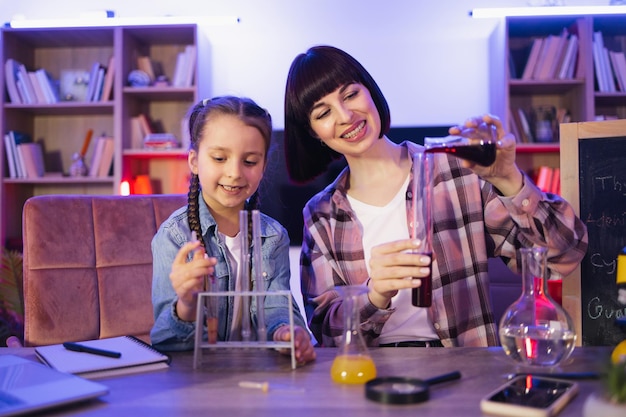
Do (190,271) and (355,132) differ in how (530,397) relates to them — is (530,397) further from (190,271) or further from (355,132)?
(355,132)

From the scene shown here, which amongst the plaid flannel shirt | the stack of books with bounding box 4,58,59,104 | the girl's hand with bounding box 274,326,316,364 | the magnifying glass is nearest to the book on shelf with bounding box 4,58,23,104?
the stack of books with bounding box 4,58,59,104

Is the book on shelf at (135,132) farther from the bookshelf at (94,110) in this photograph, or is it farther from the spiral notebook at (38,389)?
the spiral notebook at (38,389)

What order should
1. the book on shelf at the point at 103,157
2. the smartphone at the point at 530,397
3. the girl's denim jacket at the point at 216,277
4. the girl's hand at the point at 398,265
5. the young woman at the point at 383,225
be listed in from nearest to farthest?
the smartphone at the point at 530,397 → the girl's hand at the point at 398,265 → the girl's denim jacket at the point at 216,277 → the young woman at the point at 383,225 → the book on shelf at the point at 103,157

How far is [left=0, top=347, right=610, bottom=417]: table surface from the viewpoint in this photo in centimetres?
→ 85

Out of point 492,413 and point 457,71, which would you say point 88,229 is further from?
point 457,71

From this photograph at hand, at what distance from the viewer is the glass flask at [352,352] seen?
0.98 meters

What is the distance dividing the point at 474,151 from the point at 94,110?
12.2ft

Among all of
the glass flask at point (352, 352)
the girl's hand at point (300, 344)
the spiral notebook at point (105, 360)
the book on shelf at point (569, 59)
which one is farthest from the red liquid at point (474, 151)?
the book on shelf at point (569, 59)

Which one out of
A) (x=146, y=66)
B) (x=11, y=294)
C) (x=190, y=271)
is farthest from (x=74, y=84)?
(x=190, y=271)

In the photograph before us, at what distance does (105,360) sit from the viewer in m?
1.11

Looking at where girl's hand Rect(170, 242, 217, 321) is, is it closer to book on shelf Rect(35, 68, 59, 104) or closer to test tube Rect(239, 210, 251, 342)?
test tube Rect(239, 210, 251, 342)

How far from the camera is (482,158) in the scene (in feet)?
3.83

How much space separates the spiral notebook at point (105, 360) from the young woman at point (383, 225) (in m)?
0.55

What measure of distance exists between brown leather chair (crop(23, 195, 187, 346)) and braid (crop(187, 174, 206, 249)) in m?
0.23
